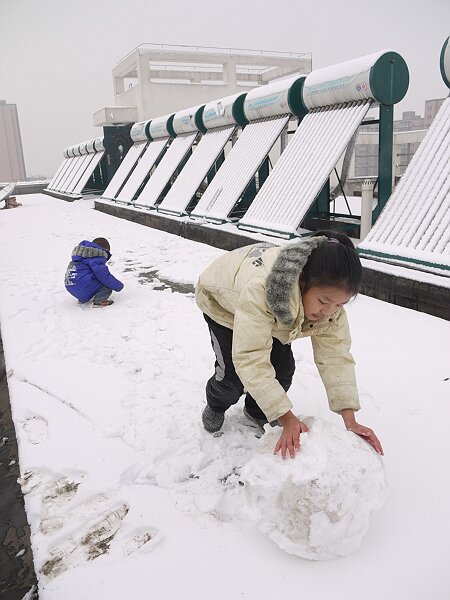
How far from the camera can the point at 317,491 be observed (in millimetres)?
1547

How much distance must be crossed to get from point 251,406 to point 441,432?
95 centimetres

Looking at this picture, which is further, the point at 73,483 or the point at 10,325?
the point at 10,325

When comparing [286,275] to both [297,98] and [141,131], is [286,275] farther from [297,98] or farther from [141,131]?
[141,131]

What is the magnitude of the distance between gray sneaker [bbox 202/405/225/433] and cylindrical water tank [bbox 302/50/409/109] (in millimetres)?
4312

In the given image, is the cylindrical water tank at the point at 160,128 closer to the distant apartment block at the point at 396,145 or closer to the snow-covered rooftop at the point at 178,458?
the distant apartment block at the point at 396,145

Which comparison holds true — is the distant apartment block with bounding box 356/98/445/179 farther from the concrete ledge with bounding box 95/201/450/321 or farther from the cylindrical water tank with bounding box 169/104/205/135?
the concrete ledge with bounding box 95/201/450/321

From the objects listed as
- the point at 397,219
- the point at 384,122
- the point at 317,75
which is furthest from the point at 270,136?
the point at 397,219

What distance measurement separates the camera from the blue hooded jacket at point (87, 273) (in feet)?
14.5

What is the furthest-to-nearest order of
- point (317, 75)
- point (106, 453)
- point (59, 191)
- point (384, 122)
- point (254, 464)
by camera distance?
point (59, 191) → point (317, 75) → point (384, 122) → point (106, 453) → point (254, 464)

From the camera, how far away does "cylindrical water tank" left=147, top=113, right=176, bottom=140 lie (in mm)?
10859

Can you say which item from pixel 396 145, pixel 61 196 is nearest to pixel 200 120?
pixel 396 145

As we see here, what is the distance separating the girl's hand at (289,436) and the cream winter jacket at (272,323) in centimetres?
5

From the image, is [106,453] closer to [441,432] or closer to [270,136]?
[441,432]

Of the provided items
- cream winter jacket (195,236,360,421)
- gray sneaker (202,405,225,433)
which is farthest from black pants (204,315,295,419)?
cream winter jacket (195,236,360,421)
